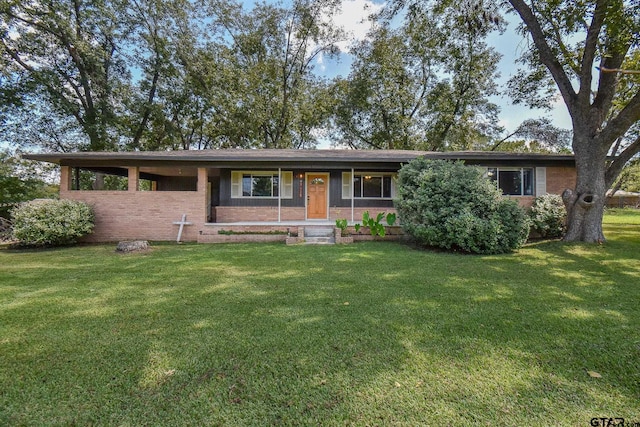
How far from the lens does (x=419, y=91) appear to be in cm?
2131

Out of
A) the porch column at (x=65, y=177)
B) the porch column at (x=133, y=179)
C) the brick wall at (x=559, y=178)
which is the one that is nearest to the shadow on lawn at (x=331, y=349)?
the porch column at (x=133, y=179)

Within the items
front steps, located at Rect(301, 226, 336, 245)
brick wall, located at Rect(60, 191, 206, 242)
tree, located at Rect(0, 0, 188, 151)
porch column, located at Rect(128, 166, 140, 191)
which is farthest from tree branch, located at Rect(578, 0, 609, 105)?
tree, located at Rect(0, 0, 188, 151)

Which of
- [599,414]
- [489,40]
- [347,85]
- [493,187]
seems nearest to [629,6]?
[493,187]

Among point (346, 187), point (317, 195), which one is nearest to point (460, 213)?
point (346, 187)

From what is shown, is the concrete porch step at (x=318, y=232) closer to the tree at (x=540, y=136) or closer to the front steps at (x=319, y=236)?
the front steps at (x=319, y=236)

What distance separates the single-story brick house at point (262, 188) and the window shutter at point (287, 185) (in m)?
0.04

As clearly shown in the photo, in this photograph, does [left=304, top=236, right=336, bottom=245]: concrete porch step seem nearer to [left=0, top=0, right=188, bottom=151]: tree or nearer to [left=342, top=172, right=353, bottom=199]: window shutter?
[left=342, top=172, right=353, bottom=199]: window shutter

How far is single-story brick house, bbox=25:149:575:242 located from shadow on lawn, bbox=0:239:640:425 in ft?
17.8

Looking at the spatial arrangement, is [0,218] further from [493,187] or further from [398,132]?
[398,132]

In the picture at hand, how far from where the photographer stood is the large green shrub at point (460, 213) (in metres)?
7.49

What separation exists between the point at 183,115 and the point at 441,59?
19155 millimetres

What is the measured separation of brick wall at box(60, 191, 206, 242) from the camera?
9930mm

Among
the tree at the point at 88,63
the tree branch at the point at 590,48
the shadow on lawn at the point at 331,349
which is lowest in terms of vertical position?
the shadow on lawn at the point at 331,349

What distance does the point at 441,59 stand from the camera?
65.4ft
